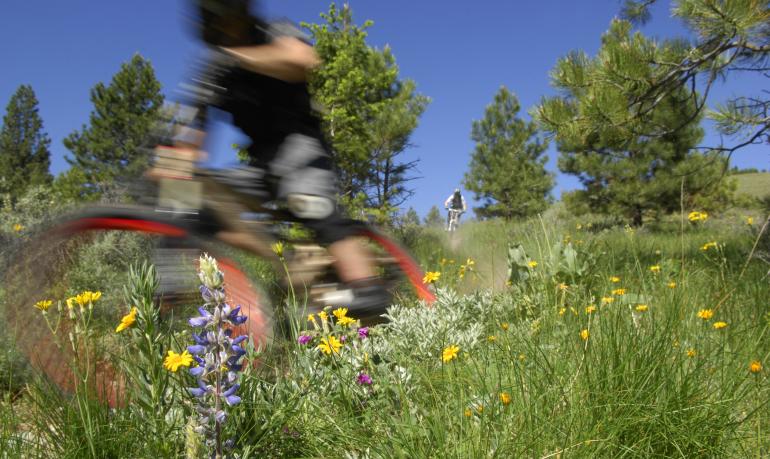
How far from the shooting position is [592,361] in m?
1.36

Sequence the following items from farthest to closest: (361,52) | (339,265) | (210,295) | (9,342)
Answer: (361,52) < (339,265) < (9,342) < (210,295)

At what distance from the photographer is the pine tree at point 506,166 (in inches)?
1072

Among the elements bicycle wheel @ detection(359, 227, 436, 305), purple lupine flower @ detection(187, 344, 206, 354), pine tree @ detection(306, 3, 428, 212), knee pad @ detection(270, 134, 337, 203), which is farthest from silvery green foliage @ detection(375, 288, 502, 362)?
pine tree @ detection(306, 3, 428, 212)

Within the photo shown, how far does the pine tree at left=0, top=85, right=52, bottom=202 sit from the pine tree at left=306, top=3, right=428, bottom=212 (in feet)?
154

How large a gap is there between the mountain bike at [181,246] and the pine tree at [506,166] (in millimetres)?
25083

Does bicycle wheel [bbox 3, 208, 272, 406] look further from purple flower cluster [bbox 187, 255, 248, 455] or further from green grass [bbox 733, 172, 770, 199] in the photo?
green grass [bbox 733, 172, 770, 199]

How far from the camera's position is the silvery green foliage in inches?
75.4

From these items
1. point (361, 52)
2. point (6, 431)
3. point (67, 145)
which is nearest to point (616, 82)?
point (6, 431)

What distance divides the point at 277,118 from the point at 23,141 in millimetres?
59983

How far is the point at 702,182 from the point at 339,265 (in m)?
19.4

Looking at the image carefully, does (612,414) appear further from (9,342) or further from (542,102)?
(542,102)

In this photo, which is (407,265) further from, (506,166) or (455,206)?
(506,166)

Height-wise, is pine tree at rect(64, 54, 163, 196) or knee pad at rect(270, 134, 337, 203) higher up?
pine tree at rect(64, 54, 163, 196)

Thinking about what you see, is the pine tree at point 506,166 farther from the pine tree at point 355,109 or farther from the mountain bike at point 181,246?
the mountain bike at point 181,246
